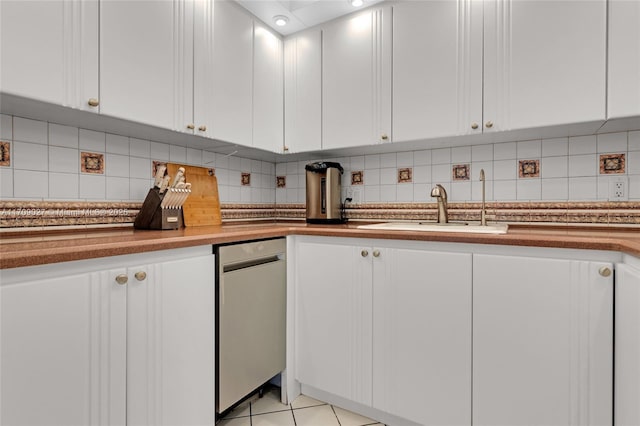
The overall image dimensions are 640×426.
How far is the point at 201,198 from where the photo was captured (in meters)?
2.01

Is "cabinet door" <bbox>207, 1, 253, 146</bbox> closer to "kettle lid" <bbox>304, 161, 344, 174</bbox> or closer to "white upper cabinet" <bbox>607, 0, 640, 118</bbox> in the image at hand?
"kettle lid" <bbox>304, 161, 344, 174</bbox>

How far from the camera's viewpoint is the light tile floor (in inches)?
63.2

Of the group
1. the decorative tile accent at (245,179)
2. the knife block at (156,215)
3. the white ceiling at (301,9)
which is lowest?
the knife block at (156,215)

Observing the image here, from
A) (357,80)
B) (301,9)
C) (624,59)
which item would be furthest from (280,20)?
(624,59)

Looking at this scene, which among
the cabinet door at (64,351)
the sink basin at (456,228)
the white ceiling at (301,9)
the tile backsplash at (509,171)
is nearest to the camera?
the cabinet door at (64,351)

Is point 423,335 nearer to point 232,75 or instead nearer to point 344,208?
point 344,208

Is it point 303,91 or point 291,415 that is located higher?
point 303,91

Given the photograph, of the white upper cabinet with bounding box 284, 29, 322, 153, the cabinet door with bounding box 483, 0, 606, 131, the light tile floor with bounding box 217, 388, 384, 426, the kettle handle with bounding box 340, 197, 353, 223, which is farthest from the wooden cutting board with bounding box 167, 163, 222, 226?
the cabinet door with bounding box 483, 0, 606, 131

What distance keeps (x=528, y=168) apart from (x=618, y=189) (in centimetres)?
39

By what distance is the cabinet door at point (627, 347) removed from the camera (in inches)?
38.4

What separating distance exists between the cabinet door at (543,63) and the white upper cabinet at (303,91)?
0.96 meters

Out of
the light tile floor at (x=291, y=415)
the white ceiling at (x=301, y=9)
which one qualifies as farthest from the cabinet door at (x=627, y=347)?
the white ceiling at (x=301, y=9)

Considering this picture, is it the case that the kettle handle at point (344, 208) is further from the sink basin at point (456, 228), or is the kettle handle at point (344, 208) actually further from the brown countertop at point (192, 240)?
the brown countertop at point (192, 240)

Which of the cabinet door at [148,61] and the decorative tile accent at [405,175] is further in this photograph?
the decorative tile accent at [405,175]
